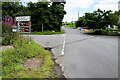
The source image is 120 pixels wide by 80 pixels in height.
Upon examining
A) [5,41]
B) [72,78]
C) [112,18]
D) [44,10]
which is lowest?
[72,78]

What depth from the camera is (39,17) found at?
27844 millimetres

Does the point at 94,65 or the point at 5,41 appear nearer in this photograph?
the point at 94,65

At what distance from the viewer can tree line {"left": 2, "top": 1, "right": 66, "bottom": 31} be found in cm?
2683

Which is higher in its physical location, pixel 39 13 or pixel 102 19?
pixel 39 13

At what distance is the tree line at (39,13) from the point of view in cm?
2683

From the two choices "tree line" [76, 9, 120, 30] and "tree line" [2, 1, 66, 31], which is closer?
"tree line" [76, 9, 120, 30]

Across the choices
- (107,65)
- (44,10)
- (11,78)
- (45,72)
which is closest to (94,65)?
(107,65)

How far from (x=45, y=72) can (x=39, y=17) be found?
2548cm

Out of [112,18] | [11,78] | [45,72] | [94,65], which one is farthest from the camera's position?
[112,18]

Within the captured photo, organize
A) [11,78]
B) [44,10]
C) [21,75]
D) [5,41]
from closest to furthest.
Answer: [11,78]
[21,75]
[5,41]
[44,10]

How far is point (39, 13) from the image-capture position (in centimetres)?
2755

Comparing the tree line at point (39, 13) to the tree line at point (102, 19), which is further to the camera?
the tree line at point (39, 13)

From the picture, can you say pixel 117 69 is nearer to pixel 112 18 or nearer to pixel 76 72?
pixel 76 72

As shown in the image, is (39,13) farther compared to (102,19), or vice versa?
(39,13)
